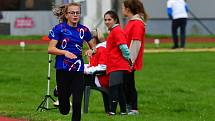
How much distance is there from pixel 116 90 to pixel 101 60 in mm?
808

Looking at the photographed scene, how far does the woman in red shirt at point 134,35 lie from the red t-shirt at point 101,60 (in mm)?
346

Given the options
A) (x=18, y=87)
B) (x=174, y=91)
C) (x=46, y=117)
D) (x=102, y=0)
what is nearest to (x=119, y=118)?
(x=46, y=117)

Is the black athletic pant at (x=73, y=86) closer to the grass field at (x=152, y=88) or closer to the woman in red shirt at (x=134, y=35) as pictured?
the grass field at (x=152, y=88)

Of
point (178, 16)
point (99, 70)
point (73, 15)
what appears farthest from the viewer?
point (178, 16)

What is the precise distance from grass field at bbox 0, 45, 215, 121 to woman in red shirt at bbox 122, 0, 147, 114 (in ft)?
1.30

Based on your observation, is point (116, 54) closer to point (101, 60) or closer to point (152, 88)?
point (101, 60)

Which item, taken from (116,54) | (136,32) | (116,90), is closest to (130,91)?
(116,90)

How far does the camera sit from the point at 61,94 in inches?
429

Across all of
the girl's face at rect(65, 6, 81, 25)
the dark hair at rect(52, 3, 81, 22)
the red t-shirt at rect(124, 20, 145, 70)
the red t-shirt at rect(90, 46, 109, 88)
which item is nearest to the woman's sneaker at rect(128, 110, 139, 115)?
the red t-shirt at rect(90, 46, 109, 88)

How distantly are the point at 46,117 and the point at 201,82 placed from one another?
20.8 ft

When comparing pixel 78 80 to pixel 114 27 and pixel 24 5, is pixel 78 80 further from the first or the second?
pixel 24 5

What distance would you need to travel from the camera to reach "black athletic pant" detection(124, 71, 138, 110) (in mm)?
13086

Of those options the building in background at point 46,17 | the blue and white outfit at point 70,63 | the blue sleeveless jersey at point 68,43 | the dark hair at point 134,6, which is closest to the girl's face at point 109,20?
the dark hair at point 134,6

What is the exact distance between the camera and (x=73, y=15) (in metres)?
10.7
